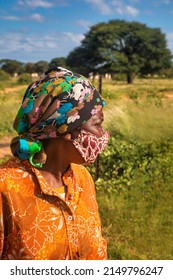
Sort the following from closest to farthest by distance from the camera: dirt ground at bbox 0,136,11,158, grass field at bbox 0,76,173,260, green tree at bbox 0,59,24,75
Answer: grass field at bbox 0,76,173,260, dirt ground at bbox 0,136,11,158, green tree at bbox 0,59,24,75

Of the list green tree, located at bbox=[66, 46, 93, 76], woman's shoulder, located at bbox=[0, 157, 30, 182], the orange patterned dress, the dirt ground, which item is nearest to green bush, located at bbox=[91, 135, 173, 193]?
the dirt ground

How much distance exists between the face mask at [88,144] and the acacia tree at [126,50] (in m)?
37.4

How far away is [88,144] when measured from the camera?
1560mm

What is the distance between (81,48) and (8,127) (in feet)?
107

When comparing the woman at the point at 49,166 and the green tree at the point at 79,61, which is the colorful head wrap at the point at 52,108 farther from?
the green tree at the point at 79,61

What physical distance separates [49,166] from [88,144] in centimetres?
18

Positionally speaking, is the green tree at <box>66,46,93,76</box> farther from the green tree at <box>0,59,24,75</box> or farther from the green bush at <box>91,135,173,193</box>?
the green bush at <box>91,135,173,193</box>

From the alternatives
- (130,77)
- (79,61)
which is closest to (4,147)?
(130,77)

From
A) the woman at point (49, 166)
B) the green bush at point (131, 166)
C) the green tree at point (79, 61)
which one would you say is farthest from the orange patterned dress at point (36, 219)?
the green tree at point (79, 61)

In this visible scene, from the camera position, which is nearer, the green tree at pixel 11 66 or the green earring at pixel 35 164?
the green earring at pixel 35 164

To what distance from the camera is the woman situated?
4.79 ft

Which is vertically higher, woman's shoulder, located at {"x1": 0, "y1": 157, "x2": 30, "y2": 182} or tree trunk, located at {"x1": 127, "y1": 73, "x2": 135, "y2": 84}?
tree trunk, located at {"x1": 127, "y1": 73, "x2": 135, "y2": 84}

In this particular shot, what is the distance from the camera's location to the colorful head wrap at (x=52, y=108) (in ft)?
4.75

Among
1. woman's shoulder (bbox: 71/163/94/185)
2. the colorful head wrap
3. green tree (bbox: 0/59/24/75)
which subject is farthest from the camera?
green tree (bbox: 0/59/24/75)
